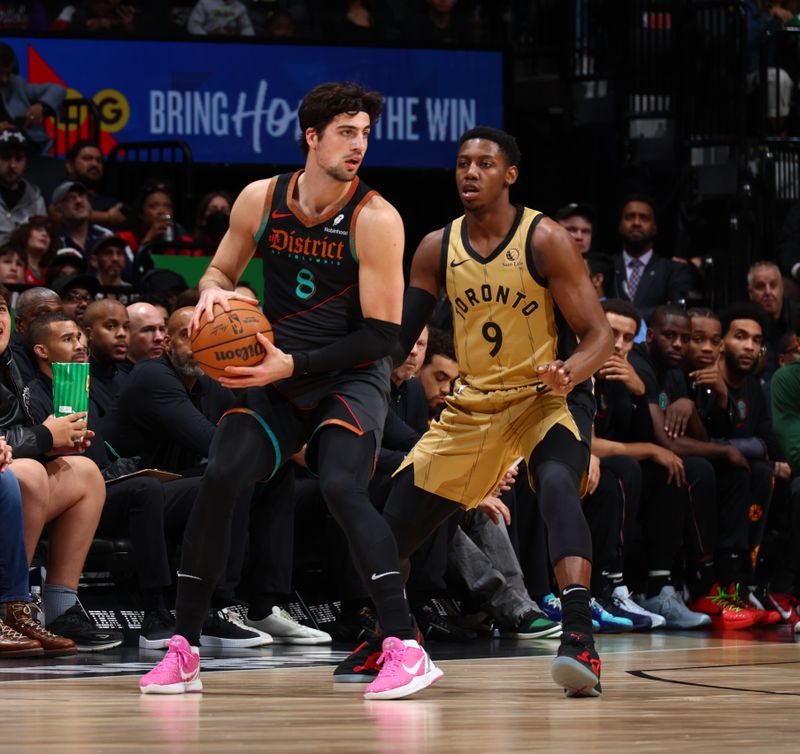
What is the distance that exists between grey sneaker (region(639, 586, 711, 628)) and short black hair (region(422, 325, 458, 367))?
5.55 feet

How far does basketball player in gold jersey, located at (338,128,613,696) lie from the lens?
5.24 m

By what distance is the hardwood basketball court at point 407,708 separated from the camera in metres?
3.79

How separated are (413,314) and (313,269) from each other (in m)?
0.50

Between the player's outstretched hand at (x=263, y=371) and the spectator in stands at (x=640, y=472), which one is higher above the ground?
the player's outstretched hand at (x=263, y=371)

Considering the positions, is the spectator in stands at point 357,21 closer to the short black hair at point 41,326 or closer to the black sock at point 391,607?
the short black hair at point 41,326

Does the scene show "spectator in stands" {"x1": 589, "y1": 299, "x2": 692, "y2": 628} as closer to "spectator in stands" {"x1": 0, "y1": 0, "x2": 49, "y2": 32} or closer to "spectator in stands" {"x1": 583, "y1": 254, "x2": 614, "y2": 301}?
"spectator in stands" {"x1": 583, "y1": 254, "x2": 614, "y2": 301}

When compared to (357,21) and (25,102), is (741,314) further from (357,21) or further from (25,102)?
(25,102)

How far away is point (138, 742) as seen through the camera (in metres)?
3.74

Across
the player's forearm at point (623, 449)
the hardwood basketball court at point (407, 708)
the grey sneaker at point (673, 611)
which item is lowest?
the grey sneaker at point (673, 611)

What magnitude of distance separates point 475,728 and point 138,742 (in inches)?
34.3

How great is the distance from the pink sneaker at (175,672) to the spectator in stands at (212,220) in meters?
6.41

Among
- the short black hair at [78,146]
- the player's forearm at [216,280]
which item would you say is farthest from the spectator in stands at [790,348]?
the player's forearm at [216,280]

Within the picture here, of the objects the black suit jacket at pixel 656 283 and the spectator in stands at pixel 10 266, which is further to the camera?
the black suit jacket at pixel 656 283

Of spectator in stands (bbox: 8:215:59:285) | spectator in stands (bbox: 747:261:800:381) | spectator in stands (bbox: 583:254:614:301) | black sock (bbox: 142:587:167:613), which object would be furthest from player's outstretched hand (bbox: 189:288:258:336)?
spectator in stands (bbox: 747:261:800:381)
